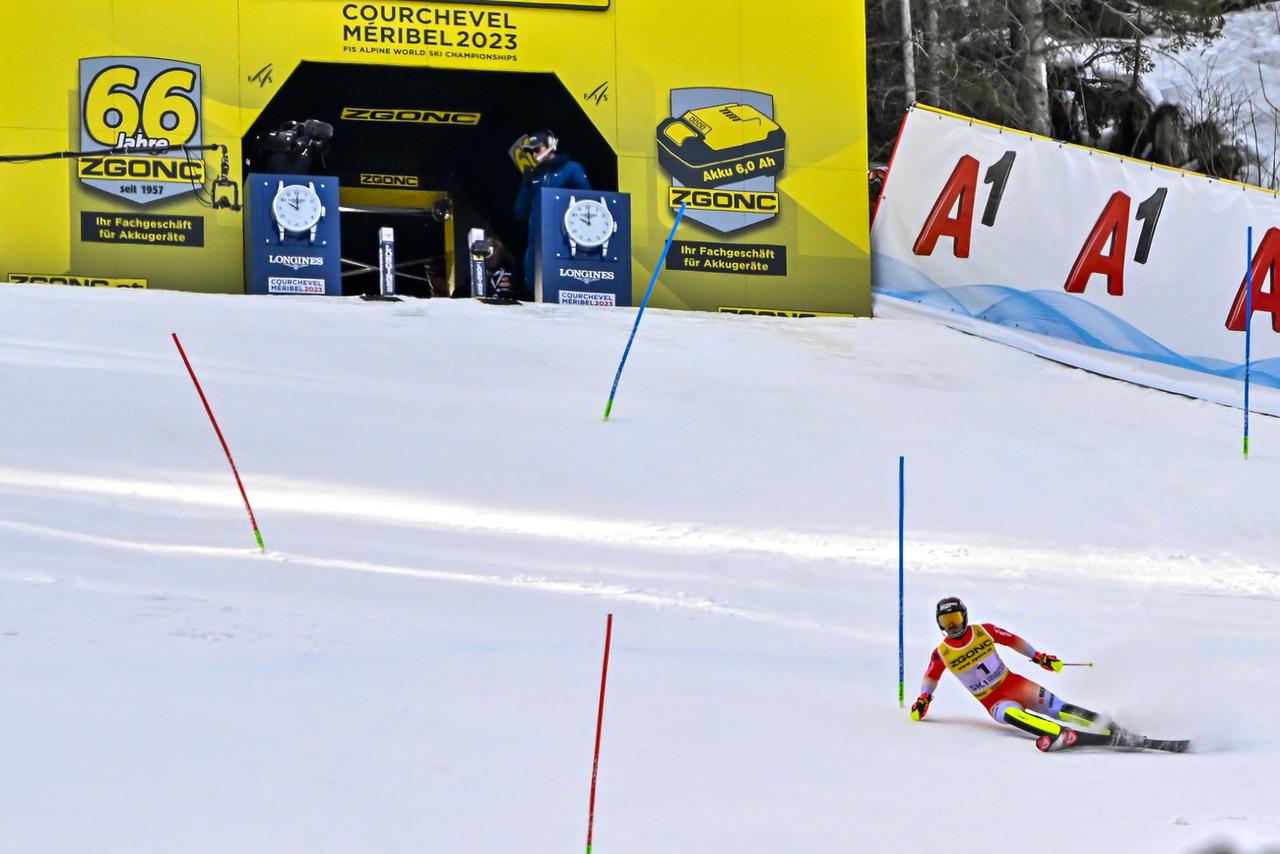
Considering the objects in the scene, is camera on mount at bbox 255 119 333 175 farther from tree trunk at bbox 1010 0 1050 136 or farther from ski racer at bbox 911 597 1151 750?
tree trunk at bbox 1010 0 1050 136

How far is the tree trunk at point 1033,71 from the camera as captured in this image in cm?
3064

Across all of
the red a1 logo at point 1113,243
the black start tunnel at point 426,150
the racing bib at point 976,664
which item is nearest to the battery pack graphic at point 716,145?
the black start tunnel at point 426,150

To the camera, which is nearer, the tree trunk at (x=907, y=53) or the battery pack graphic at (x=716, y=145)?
the battery pack graphic at (x=716, y=145)

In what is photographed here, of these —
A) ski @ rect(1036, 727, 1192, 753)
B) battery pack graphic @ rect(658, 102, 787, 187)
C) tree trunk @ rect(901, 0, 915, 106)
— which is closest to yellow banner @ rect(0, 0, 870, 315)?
battery pack graphic @ rect(658, 102, 787, 187)

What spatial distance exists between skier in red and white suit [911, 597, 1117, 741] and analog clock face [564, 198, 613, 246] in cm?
1135

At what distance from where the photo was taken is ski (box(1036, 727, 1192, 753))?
797 cm

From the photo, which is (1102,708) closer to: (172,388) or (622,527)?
(622,527)

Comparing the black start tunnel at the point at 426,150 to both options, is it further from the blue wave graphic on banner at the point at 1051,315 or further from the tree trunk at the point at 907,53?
the tree trunk at the point at 907,53

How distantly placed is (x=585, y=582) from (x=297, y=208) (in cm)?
984

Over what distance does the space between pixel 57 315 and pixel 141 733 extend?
32.3ft

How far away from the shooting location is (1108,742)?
8156 mm

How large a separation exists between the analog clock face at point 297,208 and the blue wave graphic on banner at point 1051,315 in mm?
6274

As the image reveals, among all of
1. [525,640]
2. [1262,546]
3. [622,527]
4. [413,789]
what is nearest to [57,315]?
[622,527]

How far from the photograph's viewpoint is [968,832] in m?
6.30
